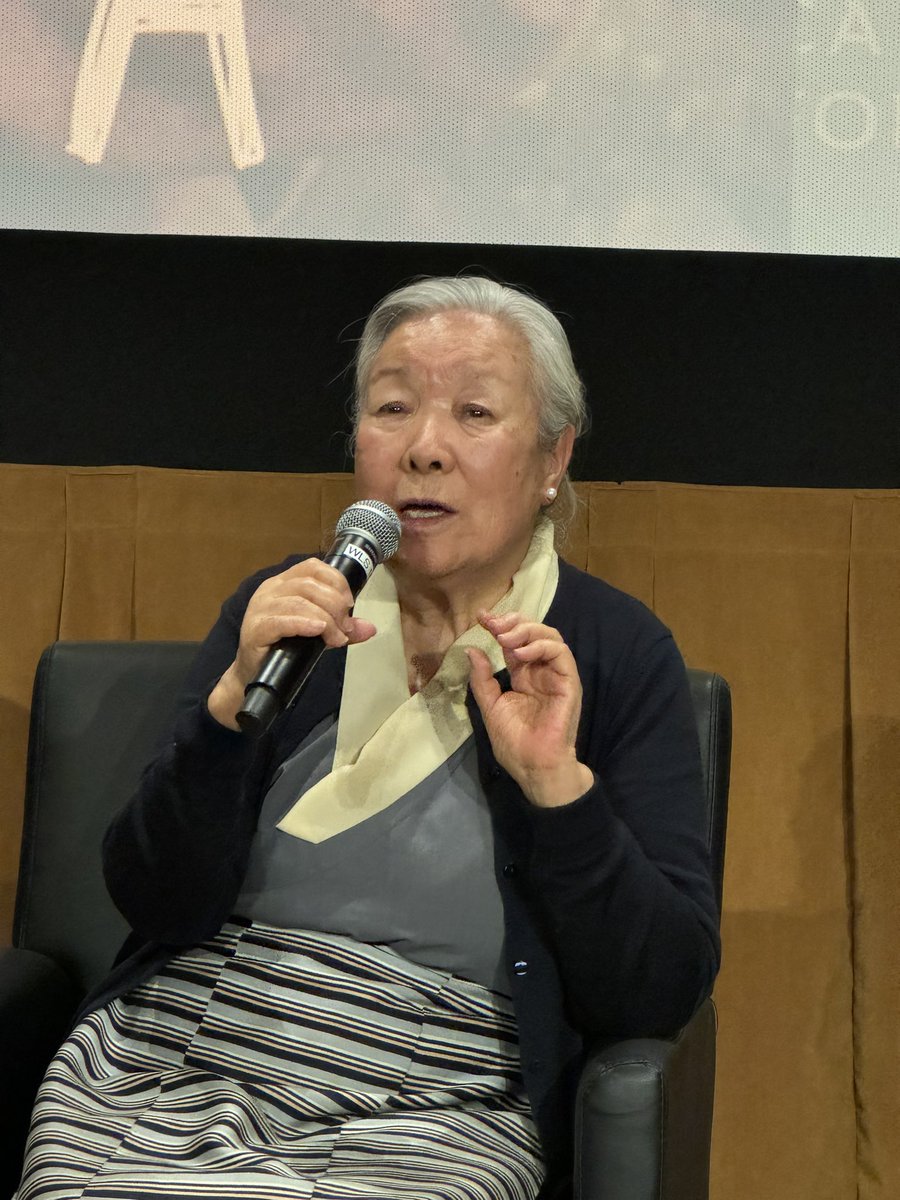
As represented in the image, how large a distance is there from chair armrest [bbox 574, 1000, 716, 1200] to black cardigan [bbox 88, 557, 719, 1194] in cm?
8

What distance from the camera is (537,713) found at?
1.37m

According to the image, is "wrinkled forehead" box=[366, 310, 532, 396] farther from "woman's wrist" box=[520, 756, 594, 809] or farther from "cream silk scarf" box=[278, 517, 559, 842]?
"woman's wrist" box=[520, 756, 594, 809]

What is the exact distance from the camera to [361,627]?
4.06 ft

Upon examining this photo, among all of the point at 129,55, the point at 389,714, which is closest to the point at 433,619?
the point at 389,714

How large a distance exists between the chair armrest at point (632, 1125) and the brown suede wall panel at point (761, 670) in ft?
3.70

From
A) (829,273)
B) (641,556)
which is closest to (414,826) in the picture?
(641,556)

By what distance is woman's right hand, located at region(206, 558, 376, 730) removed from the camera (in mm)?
1187

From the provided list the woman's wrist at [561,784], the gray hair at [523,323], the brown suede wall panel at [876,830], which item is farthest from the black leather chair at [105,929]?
the brown suede wall panel at [876,830]

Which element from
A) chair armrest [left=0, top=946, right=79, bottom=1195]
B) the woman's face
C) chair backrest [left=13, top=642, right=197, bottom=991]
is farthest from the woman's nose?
chair armrest [left=0, top=946, right=79, bottom=1195]

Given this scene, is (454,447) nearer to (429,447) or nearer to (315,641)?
(429,447)

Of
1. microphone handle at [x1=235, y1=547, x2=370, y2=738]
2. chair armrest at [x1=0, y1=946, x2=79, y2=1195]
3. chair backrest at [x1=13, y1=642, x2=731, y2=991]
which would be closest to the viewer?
microphone handle at [x1=235, y1=547, x2=370, y2=738]

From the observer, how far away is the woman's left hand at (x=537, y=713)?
1.31 m

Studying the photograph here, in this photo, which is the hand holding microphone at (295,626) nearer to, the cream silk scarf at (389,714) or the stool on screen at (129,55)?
the cream silk scarf at (389,714)

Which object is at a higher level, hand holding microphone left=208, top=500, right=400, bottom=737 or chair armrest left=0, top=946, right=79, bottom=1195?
hand holding microphone left=208, top=500, right=400, bottom=737
